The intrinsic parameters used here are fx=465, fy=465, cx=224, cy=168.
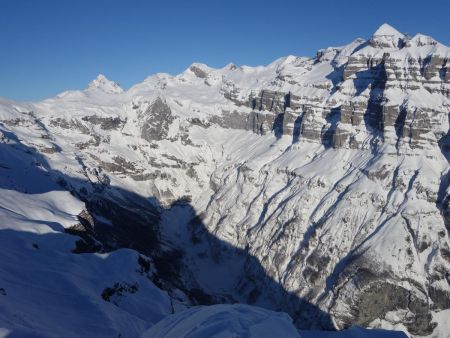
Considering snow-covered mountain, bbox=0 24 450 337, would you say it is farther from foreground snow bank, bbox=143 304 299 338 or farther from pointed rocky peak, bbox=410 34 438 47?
foreground snow bank, bbox=143 304 299 338

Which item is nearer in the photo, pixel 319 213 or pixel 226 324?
pixel 226 324

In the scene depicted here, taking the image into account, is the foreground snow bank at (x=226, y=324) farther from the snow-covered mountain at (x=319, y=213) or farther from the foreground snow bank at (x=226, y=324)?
the snow-covered mountain at (x=319, y=213)

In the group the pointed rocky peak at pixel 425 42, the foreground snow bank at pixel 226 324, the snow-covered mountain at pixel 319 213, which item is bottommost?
the snow-covered mountain at pixel 319 213

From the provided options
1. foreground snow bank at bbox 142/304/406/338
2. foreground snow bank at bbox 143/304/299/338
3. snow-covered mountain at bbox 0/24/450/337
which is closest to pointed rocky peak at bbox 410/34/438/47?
snow-covered mountain at bbox 0/24/450/337

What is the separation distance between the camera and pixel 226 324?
19.2m

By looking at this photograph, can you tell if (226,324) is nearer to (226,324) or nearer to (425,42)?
(226,324)

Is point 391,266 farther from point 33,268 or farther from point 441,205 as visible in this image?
point 33,268

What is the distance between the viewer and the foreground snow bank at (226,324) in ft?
→ 62.0

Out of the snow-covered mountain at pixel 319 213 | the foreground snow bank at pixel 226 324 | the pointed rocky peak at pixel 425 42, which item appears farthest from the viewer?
the pointed rocky peak at pixel 425 42

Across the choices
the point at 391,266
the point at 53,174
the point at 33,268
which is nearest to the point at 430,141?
the point at 391,266

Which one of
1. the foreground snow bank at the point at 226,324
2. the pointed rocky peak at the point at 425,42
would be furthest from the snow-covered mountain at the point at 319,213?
the foreground snow bank at the point at 226,324

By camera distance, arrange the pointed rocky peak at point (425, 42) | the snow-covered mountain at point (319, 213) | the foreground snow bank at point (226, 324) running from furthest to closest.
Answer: the pointed rocky peak at point (425, 42), the snow-covered mountain at point (319, 213), the foreground snow bank at point (226, 324)

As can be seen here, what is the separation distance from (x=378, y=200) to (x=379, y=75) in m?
69.7

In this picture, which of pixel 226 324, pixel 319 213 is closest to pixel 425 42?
pixel 319 213
